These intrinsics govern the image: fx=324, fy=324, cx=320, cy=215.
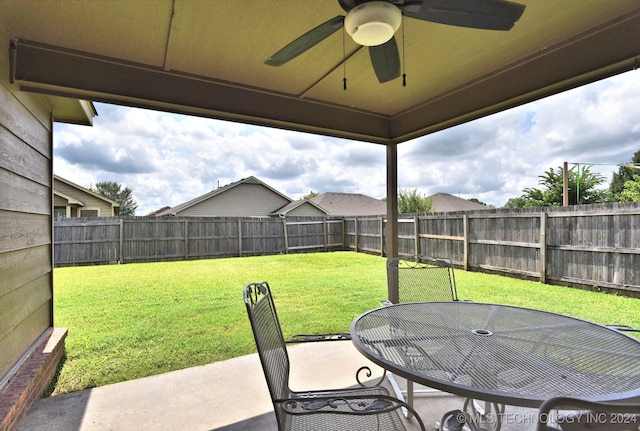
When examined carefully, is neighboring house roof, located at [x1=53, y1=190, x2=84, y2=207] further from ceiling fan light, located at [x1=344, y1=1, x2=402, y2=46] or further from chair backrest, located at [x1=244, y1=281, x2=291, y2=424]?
ceiling fan light, located at [x1=344, y1=1, x2=402, y2=46]

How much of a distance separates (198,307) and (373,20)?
4.34m

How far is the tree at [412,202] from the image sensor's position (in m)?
20.0

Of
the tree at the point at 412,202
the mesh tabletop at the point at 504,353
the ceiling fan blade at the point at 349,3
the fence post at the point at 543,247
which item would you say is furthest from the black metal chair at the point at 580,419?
the tree at the point at 412,202

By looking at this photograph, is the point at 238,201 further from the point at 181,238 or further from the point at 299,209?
the point at 181,238

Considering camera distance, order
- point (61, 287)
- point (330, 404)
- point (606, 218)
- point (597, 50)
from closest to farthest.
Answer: point (330, 404) → point (597, 50) → point (606, 218) → point (61, 287)

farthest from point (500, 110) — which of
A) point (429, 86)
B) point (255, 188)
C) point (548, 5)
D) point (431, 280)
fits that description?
point (255, 188)

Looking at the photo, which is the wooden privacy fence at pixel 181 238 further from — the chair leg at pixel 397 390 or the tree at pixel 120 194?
the tree at pixel 120 194

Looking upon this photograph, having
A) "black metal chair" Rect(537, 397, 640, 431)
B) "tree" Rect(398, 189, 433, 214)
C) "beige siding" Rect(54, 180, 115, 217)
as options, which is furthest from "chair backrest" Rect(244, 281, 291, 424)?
"tree" Rect(398, 189, 433, 214)

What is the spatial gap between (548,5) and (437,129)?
1480mm

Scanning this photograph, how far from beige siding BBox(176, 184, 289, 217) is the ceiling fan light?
14434 mm

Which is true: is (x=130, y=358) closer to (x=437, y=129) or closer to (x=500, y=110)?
(x=437, y=129)

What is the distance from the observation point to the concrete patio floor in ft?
6.30

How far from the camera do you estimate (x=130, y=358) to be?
9.61 ft

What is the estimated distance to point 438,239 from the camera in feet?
26.1
